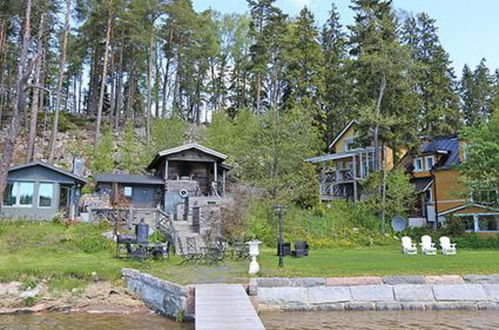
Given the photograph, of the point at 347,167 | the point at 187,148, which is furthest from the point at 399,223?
the point at 187,148

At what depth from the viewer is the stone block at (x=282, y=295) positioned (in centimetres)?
1046

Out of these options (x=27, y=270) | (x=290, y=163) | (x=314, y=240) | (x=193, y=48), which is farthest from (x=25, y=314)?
(x=193, y=48)

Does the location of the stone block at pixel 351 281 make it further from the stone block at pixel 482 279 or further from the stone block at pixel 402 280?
the stone block at pixel 482 279

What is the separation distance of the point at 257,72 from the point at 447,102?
54.4 ft

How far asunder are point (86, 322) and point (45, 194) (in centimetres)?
1390

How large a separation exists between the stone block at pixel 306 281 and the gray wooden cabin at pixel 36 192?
46.3 ft

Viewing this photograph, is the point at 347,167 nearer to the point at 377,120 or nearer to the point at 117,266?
the point at 377,120

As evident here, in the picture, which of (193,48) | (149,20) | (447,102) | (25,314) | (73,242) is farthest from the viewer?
(193,48)

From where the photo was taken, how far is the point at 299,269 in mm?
12133

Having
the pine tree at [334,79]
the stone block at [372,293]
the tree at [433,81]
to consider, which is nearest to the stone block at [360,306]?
the stone block at [372,293]

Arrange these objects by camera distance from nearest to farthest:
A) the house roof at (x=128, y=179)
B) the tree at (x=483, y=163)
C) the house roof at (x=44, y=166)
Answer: the house roof at (x=44, y=166) < the tree at (x=483, y=163) < the house roof at (x=128, y=179)

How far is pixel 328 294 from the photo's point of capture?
10.6 metres

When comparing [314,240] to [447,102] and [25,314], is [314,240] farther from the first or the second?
[447,102]

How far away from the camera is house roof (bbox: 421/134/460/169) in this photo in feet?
91.1
